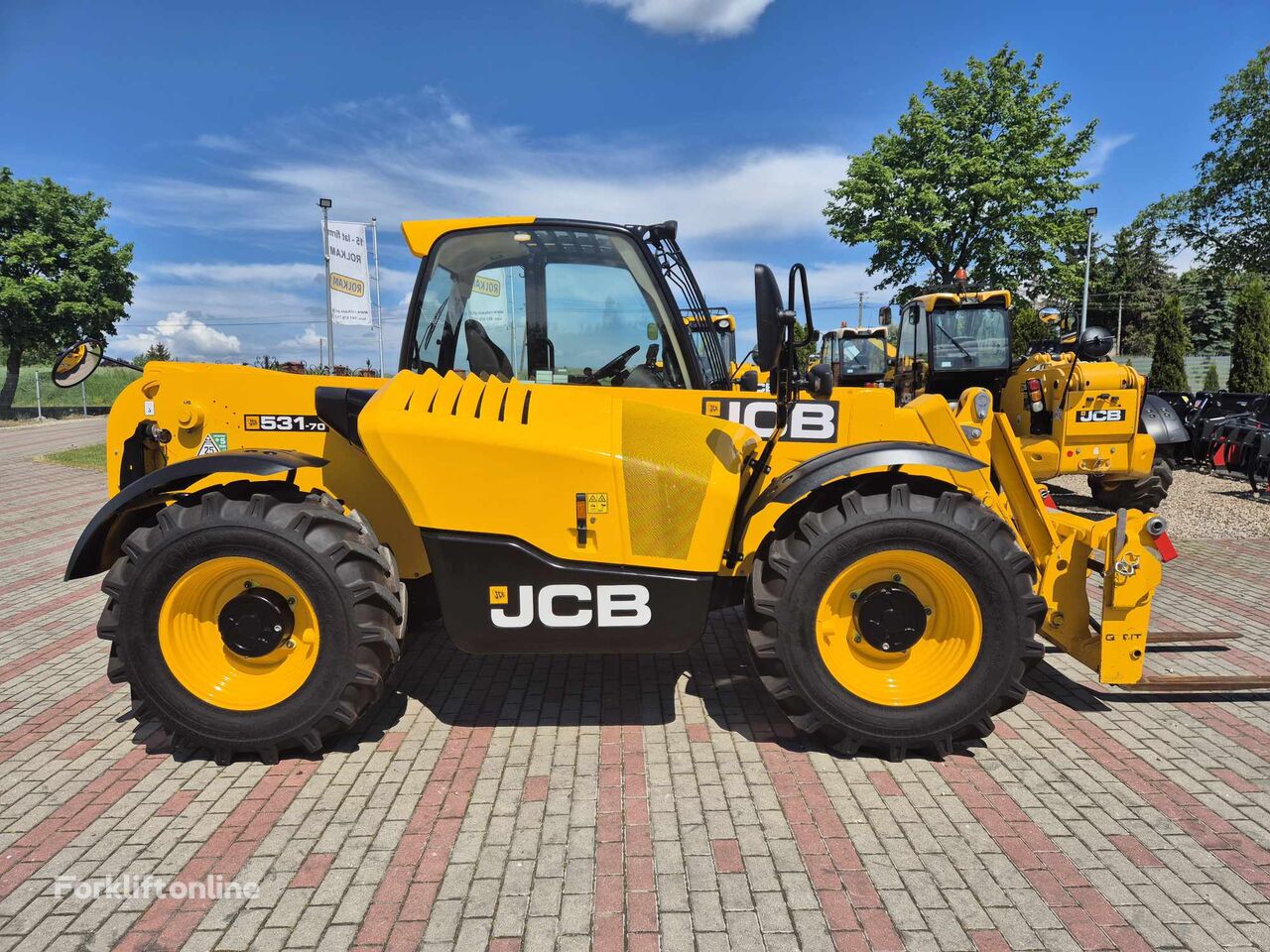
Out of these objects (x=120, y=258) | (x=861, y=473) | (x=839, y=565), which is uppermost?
(x=120, y=258)

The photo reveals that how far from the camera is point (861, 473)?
3240mm

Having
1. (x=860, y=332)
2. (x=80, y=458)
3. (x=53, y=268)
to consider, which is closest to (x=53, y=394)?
(x=53, y=268)

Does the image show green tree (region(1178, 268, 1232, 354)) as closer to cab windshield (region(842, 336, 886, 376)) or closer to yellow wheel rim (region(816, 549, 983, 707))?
cab windshield (region(842, 336, 886, 376))

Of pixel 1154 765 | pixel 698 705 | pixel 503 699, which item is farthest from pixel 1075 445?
pixel 503 699

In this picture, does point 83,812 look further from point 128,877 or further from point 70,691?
point 70,691

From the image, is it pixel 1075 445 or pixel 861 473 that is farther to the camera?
pixel 1075 445

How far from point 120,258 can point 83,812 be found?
29.9 meters

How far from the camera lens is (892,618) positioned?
126 inches

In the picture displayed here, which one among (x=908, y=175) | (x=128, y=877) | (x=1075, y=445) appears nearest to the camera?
(x=128, y=877)

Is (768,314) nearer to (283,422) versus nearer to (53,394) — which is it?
(283,422)

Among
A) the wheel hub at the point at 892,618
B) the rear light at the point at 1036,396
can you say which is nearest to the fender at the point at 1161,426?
the rear light at the point at 1036,396

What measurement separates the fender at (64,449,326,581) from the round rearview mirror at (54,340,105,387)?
28.7 inches

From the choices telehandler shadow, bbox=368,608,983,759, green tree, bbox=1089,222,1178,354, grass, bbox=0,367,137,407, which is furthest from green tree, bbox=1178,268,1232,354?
grass, bbox=0,367,137,407

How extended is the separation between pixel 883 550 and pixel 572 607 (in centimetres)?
137
